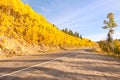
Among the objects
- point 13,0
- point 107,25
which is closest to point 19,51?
point 13,0

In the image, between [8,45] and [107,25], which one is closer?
[8,45]

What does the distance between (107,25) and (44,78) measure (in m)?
64.2

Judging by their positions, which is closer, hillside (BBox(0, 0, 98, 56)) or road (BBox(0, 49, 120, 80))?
road (BBox(0, 49, 120, 80))

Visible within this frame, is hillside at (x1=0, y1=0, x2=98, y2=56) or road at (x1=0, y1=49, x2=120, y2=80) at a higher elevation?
hillside at (x1=0, y1=0, x2=98, y2=56)

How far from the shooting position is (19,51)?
39094mm

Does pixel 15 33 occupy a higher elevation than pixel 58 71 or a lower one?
higher

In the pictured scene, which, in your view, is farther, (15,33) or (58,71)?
(15,33)

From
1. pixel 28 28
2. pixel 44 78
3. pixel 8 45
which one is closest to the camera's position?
pixel 44 78

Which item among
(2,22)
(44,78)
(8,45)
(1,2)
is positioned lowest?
(44,78)

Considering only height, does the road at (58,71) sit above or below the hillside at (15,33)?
below

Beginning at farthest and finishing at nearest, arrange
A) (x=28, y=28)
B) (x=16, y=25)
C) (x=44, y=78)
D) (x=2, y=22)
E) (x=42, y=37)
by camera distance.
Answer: (x=42, y=37) < (x=28, y=28) < (x=16, y=25) < (x=2, y=22) < (x=44, y=78)

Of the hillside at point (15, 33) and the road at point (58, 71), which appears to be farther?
the hillside at point (15, 33)

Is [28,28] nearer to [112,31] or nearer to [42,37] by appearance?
[42,37]

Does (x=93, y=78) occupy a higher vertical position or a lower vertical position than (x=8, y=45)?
lower
